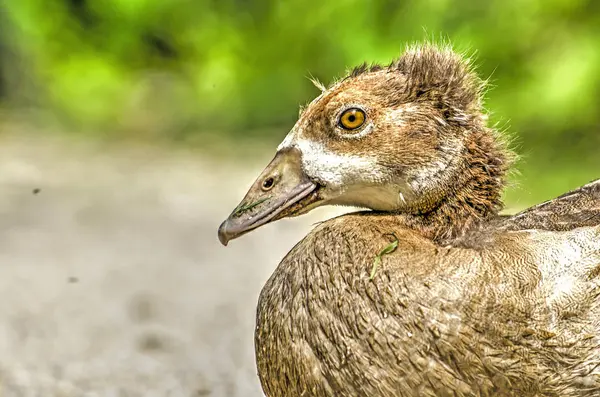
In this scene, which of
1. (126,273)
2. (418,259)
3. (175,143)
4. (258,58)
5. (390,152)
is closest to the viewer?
(418,259)

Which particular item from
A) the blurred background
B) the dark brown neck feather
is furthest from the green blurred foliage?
the dark brown neck feather

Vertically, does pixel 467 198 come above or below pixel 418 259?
above

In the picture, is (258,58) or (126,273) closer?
(126,273)

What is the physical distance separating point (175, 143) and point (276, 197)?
4797 mm

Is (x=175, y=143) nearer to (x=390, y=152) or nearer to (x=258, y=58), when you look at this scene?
(x=258, y=58)

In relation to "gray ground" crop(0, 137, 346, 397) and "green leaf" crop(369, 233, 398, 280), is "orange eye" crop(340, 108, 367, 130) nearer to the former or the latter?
A: "green leaf" crop(369, 233, 398, 280)

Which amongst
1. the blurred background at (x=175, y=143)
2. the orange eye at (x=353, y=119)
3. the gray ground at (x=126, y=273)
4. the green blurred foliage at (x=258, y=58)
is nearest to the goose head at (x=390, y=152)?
the orange eye at (x=353, y=119)

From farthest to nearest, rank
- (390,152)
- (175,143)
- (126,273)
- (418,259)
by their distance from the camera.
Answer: (175,143) → (126,273) → (390,152) → (418,259)

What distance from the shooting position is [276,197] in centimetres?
249

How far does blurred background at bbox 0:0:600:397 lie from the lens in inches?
166

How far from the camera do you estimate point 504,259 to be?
2.31m

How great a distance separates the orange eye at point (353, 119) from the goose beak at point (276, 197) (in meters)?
0.15

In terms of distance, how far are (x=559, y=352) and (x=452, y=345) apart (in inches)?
9.7

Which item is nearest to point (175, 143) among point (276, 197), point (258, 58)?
point (258, 58)
